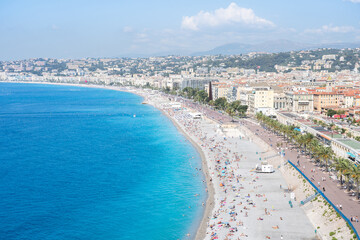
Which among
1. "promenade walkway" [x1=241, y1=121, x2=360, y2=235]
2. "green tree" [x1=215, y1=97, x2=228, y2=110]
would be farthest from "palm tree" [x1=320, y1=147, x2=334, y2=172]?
"green tree" [x1=215, y1=97, x2=228, y2=110]

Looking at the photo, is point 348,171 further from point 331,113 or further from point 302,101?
point 302,101

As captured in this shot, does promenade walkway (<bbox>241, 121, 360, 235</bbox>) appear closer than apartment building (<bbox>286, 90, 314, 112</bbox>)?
Yes

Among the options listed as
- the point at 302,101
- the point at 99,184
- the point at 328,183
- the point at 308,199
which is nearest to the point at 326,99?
the point at 302,101

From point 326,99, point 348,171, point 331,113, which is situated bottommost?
point 331,113

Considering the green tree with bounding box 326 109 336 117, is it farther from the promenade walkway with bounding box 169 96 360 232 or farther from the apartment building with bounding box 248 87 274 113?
the apartment building with bounding box 248 87 274 113

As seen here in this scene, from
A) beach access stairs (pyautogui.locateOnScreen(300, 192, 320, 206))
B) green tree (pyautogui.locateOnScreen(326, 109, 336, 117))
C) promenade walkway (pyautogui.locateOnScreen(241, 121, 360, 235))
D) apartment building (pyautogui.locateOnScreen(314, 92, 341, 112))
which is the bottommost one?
beach access stairs (pyautogui.locateOnScreen(300, 192, 320, 206))

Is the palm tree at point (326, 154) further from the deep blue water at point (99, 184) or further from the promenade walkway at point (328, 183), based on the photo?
the deep blue water at point (99, 184)

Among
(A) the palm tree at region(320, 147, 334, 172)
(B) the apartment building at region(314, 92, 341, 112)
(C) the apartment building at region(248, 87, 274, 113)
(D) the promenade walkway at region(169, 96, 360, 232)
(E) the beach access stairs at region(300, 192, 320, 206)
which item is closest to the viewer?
(D) the promenade walkway at region(169, 96, 360, 232)

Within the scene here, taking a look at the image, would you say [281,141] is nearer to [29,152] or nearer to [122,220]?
[122,220]

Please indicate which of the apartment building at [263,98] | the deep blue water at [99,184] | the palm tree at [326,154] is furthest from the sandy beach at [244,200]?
the apartment building at [263,98]
